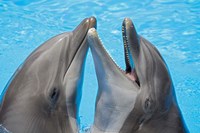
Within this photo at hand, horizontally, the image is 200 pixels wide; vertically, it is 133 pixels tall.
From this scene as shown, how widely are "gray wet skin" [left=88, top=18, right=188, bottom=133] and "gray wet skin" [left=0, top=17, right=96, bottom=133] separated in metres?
0.31

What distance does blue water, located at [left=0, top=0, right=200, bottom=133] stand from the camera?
8547mm

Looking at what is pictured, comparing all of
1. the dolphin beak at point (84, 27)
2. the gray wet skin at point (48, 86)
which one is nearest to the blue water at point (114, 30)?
the gray wet skin at point (48, 86)

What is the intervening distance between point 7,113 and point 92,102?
155 inches

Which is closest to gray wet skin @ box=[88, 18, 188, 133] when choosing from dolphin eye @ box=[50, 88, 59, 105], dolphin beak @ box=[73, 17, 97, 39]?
dolphin beak @ box=[73, 17, 97, 39]

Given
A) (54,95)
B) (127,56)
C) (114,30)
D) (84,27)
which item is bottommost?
(114,30)

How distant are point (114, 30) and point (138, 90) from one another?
598 centimetres

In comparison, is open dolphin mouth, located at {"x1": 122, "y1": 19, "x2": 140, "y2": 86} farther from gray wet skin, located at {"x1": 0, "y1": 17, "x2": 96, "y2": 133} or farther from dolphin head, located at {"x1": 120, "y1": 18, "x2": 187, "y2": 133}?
gray wet skin, located at {"x1": 0, "y1": 17, "x2": 96, "y2": 133}

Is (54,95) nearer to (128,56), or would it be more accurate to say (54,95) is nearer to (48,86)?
(48,86)

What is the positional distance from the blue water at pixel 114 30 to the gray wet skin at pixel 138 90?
366cm

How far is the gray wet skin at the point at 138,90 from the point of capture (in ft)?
13.6

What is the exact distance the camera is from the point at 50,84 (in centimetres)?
435

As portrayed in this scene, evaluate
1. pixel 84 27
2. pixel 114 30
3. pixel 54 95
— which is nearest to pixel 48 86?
pixel 54 95

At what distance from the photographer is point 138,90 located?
4.14 meters

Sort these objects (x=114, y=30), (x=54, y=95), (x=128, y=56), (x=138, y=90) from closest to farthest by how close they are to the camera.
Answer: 1. (x=138, y=90)
2. (x=128, y=56)
3. (x=54, y=95)
4. (x=114, y=30)
